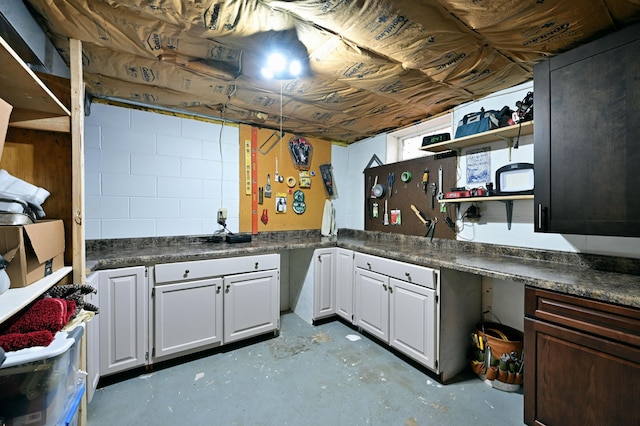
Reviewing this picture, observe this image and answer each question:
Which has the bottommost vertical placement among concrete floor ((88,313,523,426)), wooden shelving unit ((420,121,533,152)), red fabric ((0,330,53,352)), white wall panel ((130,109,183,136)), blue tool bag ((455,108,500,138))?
concrete floor ((88,313,523,426))

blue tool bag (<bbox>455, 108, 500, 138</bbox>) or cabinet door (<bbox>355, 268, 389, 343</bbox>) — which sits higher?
blue tool bag (<bbox>455, 108, 500, 138</bbox>)

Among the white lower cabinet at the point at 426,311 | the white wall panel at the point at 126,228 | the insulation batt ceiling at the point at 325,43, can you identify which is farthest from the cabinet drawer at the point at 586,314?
the white wall panel at the point at 126,228

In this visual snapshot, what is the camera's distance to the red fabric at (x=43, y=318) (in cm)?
97

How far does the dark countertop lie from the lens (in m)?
1.30

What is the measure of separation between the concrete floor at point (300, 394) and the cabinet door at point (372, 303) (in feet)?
0.67

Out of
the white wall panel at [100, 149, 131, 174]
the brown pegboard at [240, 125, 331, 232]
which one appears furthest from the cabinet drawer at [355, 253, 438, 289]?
the white wall panel at [100, 149, 131, 174]

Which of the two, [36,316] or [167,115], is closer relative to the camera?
[36,316]

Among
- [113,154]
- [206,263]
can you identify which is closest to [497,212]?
[206,263]

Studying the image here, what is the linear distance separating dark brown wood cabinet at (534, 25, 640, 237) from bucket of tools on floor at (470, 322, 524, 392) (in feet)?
2.83

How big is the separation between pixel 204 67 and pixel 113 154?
1.28 metres

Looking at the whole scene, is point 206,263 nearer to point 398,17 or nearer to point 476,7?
point 398,17

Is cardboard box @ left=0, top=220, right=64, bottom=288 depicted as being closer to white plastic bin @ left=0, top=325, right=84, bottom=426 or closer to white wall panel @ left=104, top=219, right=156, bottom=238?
white plastic bin @ left=0, top=325, right=84, bottom=426

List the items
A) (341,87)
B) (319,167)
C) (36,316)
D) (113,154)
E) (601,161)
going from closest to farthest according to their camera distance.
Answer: (36,316)
(601,161)
(341,87)
(113,154)
(319,167)

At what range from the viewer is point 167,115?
253cm
